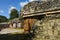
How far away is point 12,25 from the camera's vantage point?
118 feet

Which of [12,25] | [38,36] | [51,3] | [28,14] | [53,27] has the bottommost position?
[12,25]

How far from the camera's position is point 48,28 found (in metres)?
7.55

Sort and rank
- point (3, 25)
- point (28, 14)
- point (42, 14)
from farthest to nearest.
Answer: point (3, 25) → point (28, 14) → point (42, 14)

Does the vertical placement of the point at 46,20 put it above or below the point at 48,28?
above

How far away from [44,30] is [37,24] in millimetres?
540

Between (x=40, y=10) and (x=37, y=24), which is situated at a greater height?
(x=40, y=10)

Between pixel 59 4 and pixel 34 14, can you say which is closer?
pixel 59 4

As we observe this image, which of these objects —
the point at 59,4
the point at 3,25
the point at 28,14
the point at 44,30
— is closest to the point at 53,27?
the point at 44,30

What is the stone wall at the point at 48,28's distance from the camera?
7.30 m

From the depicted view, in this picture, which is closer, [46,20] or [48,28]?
[48,28]

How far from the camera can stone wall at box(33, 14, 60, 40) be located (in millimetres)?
7305

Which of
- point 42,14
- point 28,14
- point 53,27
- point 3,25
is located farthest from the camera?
point 3,25

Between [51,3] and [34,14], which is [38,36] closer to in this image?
[34,14]

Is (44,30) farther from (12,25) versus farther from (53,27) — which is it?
(12,25)
